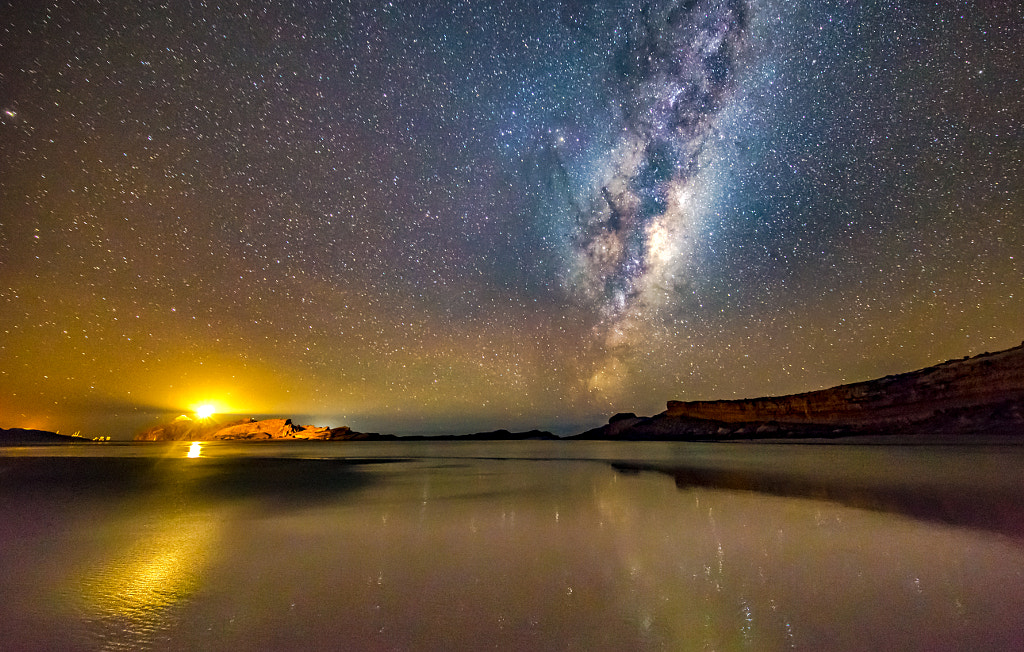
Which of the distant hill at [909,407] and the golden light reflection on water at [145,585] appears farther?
the distant hill at [909,407]

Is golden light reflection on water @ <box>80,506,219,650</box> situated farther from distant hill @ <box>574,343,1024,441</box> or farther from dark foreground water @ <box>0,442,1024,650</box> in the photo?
distant hill @ <box>574,343,1024,441</box>

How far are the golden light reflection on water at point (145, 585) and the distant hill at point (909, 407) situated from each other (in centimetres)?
6326

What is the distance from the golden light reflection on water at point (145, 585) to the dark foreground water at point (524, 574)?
1.3 inches

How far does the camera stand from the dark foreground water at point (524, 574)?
365 cm

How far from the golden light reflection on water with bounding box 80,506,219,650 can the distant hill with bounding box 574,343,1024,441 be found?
63.3 meters

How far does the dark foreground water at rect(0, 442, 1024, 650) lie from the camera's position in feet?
12.0

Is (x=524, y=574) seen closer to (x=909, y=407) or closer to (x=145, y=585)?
(x=145, y=585)

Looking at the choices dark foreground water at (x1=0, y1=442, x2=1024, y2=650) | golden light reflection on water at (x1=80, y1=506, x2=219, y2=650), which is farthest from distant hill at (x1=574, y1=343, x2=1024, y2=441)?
golden light reflection on water at (x1=80, y1=506, x2=219, y2=650)

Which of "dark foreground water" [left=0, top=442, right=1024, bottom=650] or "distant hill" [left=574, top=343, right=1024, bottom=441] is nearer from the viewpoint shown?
"dark foreground water" [left=0, top=442, right=1024, bottom=650]

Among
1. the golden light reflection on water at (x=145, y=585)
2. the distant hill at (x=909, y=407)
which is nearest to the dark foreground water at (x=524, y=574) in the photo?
Answer: the golden light reflection on water at (x=145, y=585)

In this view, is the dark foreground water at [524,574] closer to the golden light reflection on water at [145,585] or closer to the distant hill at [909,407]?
the golden light reflection on water at [145,585]

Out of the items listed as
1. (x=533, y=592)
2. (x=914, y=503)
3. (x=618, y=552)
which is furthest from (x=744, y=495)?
(x=533, y=592)

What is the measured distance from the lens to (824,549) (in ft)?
20.6

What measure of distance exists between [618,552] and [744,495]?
23.2 feet
